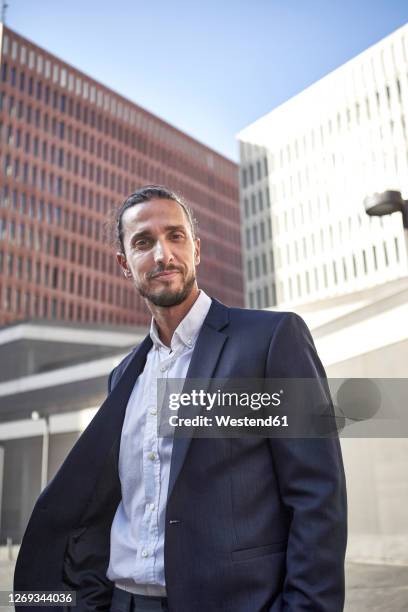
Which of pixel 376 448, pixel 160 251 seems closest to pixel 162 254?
pixel 160 251

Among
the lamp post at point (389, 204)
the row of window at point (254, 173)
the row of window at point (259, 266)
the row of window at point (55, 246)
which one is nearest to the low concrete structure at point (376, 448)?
the lamp post at point (389, 204)

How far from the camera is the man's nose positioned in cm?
166

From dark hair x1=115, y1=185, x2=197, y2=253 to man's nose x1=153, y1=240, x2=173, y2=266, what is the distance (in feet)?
0.50

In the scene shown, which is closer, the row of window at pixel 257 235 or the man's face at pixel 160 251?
the man's face at pixel 160 251

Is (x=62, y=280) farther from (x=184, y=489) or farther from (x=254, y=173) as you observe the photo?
(x=184, y=489)

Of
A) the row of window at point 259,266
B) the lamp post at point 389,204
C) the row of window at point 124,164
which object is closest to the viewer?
the lamp post at point 389,204

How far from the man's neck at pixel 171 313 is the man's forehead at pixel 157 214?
8.0 inches

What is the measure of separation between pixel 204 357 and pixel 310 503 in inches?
17.7

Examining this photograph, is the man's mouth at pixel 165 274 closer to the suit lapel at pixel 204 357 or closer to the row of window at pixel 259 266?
the suit lapel at pixel 204 357

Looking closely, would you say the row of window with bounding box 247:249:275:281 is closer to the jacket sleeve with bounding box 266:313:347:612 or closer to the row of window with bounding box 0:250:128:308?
the row of window with bounding box 0:250:128:308

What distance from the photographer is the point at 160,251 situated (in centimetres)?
167

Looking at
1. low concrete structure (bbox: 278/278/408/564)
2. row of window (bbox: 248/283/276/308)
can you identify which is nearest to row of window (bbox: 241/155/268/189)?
row of window (bbox: 248/283/276/308)

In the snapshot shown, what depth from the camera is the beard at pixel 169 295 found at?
1.68 meters

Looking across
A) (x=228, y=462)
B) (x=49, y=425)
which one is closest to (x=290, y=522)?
(x=228, y=462)
